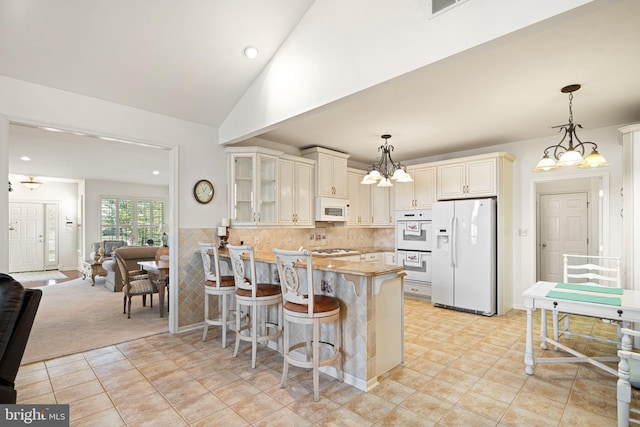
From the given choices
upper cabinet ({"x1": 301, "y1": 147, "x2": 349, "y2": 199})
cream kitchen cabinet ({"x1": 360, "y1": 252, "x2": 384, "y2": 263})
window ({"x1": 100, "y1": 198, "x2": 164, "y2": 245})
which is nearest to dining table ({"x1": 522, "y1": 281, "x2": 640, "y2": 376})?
cream kitchen cabinet ({"x1": 360, "y1": 252, "x2": 384, "y2": 263})

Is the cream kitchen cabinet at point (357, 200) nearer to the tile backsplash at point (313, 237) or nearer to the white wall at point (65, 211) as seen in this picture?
the tile backsplash at point (313, 237)

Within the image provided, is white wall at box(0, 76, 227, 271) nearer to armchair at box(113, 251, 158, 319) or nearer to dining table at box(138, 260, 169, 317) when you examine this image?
dining table at box(138, 260, 169, 317)

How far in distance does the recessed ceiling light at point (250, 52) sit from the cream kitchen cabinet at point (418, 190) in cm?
335

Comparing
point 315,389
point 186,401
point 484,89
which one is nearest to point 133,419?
point 186,401

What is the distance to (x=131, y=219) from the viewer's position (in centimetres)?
973

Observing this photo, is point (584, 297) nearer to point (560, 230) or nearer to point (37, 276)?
point (560, 230)

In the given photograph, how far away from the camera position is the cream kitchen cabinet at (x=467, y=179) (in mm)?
4715

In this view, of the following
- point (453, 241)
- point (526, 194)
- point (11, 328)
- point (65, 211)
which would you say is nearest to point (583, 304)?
point (453, 241)

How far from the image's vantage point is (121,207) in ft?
31.2

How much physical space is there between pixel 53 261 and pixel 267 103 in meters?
9.71

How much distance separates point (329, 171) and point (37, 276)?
26.8ft

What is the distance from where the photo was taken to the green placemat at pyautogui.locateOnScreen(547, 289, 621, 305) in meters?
2.41

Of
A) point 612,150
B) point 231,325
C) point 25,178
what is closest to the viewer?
point 231,325

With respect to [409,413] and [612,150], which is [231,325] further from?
[612,150]
